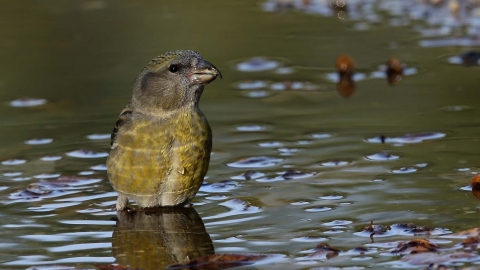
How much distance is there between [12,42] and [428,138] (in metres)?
6.93

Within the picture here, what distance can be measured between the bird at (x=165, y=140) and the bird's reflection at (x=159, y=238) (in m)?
0.13

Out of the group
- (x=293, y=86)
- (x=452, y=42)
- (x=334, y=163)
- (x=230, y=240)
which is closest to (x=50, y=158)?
(x=334, y=163)

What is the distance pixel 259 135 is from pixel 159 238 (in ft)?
8.17

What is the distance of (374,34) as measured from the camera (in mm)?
12195

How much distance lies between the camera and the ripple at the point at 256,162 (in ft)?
23.2

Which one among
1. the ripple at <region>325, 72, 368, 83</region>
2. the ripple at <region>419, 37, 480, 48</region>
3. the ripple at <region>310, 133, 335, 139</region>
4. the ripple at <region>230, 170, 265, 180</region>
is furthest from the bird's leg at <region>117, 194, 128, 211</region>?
the ripple at <region>419, 37, 480, 48</region>

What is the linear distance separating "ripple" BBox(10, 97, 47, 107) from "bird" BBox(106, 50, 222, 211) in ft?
10.3

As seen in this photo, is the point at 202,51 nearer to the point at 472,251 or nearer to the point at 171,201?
the point at 171,201

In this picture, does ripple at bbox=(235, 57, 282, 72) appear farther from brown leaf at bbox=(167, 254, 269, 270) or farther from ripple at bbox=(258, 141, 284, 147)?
brown leaf at bbox=(167, 254, 269, 270)

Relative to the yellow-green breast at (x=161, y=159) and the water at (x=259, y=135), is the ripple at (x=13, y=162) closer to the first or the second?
the water at (x=259, y=135)

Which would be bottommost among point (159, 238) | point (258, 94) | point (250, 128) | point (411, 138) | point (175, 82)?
point (159, 238)

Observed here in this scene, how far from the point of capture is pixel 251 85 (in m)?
9.87

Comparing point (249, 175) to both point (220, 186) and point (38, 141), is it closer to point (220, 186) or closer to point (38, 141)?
point (220, 186)

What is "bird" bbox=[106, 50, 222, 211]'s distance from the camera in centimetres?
613
